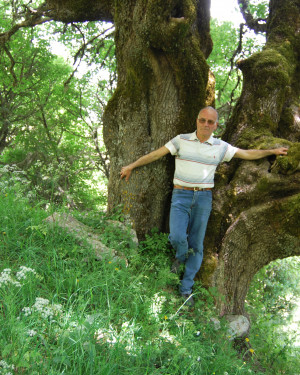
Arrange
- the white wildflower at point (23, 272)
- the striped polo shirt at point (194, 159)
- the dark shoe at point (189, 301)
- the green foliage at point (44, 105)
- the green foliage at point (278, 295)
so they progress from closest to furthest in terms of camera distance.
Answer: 1. the white wildflower at point (23, 272)
2. the dark shoe at point (189, 301)
3. the striped polo shirt at point (194, 159)
4. the green foliage at point (278, 295)
5. the green foliage at point (44, 105)

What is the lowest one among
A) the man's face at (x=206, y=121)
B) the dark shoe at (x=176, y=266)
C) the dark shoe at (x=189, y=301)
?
the dark shoe at (x=189, y=301)

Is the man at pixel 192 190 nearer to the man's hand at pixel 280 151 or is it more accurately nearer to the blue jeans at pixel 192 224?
the blue jeans at pixel 192 224

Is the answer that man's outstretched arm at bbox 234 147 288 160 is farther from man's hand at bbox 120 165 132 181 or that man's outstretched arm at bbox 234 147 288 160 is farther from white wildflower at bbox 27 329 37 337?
white wildflower at bbox 27 329 37 337

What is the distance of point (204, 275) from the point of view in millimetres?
4664

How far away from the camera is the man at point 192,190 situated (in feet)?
14.2

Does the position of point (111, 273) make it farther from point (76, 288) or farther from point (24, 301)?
point (24, 301)

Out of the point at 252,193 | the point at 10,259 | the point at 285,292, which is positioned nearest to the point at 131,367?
the point at 10,259

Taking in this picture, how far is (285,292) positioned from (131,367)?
10964mm

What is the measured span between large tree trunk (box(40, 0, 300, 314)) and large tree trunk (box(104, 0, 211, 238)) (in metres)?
0.01

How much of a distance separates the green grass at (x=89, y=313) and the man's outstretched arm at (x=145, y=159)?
0.92 metres

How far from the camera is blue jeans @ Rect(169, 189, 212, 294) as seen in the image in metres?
4.33

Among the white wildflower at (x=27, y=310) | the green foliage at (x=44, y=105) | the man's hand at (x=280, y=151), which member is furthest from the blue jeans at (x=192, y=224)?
the green foliage at (x=44, y=105)

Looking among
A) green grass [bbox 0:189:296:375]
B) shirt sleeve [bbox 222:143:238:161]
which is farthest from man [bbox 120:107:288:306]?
green grass [bbox 0:189:296:375]

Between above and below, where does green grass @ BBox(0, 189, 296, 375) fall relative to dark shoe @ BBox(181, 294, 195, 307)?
above
